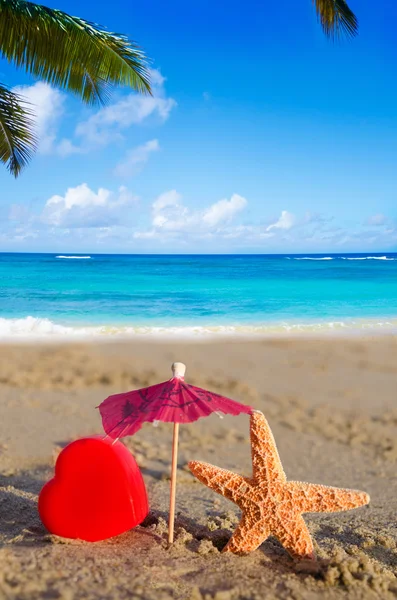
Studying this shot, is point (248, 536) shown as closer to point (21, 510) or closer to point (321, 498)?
point (321, 498)

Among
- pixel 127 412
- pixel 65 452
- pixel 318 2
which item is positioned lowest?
pixel 65 452

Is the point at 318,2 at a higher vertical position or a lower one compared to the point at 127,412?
higher

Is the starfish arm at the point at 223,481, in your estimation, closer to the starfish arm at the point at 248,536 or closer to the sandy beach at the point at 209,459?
the starfish arm at the point at 248,536

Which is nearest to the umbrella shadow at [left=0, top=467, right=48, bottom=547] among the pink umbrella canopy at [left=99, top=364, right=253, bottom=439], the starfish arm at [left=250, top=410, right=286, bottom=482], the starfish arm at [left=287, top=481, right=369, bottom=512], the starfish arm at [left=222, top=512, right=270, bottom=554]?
the pink umbrella canopy at [left=99, top=364, right=253, bottom=439]

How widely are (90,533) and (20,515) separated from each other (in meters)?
0.81

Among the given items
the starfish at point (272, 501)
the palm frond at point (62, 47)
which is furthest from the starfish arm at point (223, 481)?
the palm frond at point (62, 47)

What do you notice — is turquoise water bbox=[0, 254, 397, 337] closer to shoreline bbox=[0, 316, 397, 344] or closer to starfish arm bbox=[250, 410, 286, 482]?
shoreline bbox=[0, 316, 397, 344]

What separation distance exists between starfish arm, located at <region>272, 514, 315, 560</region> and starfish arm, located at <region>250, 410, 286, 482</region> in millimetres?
238

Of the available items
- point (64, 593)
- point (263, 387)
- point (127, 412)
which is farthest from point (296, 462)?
point (64, 593)

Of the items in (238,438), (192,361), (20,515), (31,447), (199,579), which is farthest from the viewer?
(192,361)

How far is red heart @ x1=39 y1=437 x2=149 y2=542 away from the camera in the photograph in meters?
3.12

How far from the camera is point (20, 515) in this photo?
366 cm

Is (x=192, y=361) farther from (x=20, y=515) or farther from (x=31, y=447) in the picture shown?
(x=20, y=515)

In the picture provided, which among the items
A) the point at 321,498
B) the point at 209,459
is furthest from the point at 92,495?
the point at 209,459
